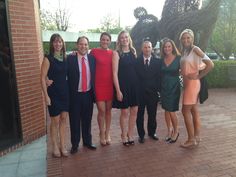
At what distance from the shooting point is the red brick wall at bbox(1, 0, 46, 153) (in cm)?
488

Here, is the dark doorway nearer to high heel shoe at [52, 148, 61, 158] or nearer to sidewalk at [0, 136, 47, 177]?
sidewalk at [0, 136, 47, 177]

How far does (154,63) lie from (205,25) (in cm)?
626

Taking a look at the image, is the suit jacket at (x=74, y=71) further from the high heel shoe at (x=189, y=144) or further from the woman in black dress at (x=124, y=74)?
the high heel shoe at (x=189, y=144)

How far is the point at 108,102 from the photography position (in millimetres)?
4738

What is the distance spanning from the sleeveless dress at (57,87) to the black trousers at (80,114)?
19cm

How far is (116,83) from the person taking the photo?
14.7 feet

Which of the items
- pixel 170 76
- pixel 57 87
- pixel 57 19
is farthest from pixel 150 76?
pixel 57 19

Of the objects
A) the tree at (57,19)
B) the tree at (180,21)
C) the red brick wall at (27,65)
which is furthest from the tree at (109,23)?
the red brick wall at (27,65)

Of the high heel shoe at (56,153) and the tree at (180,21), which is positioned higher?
the tree at (180,21)

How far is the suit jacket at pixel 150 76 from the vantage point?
A: 477 cm

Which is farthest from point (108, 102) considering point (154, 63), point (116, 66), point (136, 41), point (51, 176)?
point (136, 41)

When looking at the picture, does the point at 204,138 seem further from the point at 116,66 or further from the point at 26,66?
the point at 26,66

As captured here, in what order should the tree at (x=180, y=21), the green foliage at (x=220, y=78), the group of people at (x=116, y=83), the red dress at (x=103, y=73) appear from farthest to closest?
the green foliage at (x=220, y=78) < the tree at (x=180, y=21) < the red dress at (x=103, y=73) < the group of people at (x=116, y=83)

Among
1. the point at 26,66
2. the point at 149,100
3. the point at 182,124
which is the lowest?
the point at 182,124
